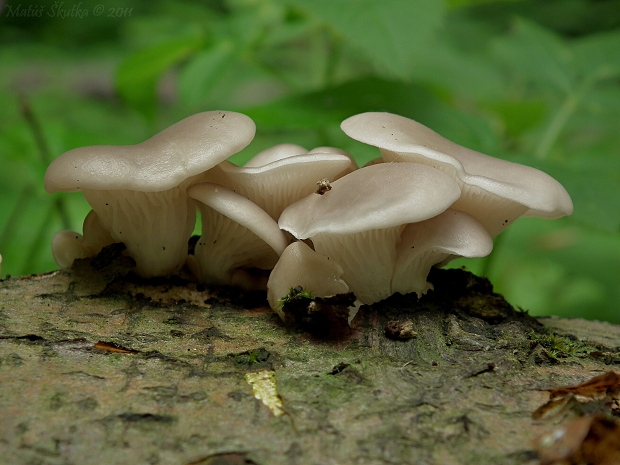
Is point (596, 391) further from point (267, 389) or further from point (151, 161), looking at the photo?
point (151, 161)

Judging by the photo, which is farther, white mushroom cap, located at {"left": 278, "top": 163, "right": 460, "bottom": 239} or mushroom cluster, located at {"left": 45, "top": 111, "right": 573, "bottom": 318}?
mushroom cluster, located at {"left": 45, "top": 111, "right": 573, "bottom": 318}

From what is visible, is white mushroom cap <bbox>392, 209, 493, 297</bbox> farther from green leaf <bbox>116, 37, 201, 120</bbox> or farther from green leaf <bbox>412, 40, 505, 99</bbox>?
green leaf <bbox>412, 40, 505, 99</bbox>

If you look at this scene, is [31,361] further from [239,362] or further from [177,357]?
[239,362]

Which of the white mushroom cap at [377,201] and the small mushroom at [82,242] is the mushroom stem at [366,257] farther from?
the small mushroom at [82,242]

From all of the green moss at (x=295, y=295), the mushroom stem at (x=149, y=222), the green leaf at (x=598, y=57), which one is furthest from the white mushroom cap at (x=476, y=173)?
the green leaf at (x=598, y=57)

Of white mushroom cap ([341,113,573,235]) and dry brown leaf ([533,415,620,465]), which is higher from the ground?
Answer: white mushroom cap ([341,113,573,235])

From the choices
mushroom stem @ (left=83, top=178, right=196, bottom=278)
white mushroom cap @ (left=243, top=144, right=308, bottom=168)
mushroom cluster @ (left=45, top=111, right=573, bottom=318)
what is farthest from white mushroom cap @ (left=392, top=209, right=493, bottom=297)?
mushroom stem @ (left=83, top=178, right=196, bottom=278)

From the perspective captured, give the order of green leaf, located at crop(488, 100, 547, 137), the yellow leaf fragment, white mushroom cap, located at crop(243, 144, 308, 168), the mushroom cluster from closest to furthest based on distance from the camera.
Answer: the yellow leaf fragment
the mushroom cluster
white mushroom cap, located at crop(243, 144, 308, 168)
green leaf, located at crop(488, 100, 547, 137)
